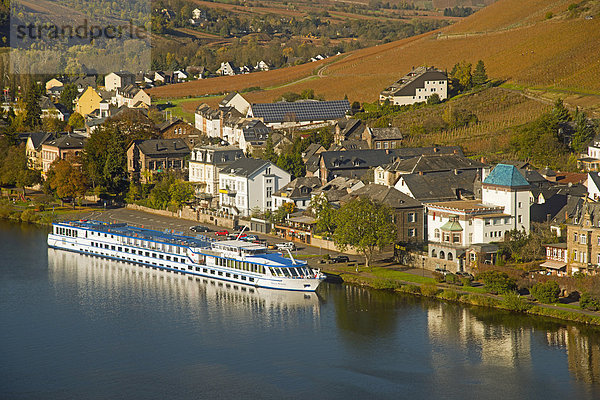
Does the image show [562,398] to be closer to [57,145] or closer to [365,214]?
[365,214]

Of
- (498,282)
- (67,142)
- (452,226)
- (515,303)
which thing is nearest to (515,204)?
(452,226)

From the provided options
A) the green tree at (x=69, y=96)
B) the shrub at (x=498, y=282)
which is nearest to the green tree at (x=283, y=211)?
the shrub at (x=498, y=282)

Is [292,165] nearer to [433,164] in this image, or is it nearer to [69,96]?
[433,164]

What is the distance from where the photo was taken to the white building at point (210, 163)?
8669cm

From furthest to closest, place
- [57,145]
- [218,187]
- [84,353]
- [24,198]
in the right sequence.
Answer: [57,145]
[24,198]
[218,187]
[84,353]

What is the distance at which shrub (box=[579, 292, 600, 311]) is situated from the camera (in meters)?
52.8

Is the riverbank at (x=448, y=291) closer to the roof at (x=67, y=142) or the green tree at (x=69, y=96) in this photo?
the roof at (x=67, y=142)

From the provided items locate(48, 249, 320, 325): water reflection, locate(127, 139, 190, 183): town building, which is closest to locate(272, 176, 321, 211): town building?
locate(48, 249, 320, 325): water reflection

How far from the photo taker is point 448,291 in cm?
5722

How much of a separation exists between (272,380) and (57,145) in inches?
2406

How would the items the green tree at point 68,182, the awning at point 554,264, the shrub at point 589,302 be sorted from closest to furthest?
1. the shrub at point 589,302
2. the awning at point 554,264
3. the green tree at point 68,182

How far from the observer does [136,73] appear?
167m

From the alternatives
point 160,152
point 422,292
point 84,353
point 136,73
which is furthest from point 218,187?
point 136,73

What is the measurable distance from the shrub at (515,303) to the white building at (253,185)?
1176 inches
